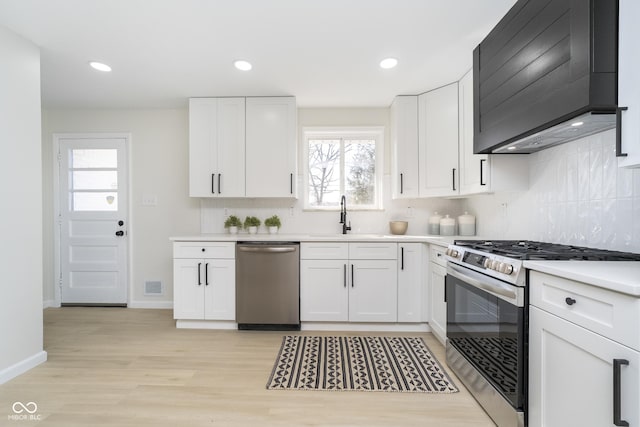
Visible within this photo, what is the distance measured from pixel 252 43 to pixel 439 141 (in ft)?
6.39

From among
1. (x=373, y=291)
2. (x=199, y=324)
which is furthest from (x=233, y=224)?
(x=373, y=291)

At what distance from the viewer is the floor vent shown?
12.9 ft

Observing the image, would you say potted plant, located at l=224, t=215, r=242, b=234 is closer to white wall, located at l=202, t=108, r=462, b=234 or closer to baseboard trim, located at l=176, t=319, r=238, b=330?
white wall, located at l=202, t=108, r=462, b=234

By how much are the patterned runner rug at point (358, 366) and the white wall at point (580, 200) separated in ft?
4.13

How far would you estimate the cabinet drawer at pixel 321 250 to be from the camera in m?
3.19

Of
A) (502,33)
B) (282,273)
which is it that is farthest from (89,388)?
(502,33)

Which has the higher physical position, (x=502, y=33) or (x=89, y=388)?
(x=502, y=33)

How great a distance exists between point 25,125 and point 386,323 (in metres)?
3.41

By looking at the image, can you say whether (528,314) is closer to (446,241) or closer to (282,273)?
(446,241)

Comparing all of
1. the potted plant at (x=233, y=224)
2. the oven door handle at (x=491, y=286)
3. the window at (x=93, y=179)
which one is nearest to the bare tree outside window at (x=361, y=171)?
the potted plant at (x=233, y=224)

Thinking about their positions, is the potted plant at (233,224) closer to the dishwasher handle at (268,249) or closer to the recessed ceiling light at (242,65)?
the dishwasher handle at (268,249)

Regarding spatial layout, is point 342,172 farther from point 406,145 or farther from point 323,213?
point 406,145

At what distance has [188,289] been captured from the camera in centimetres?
324

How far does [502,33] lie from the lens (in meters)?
1.96
